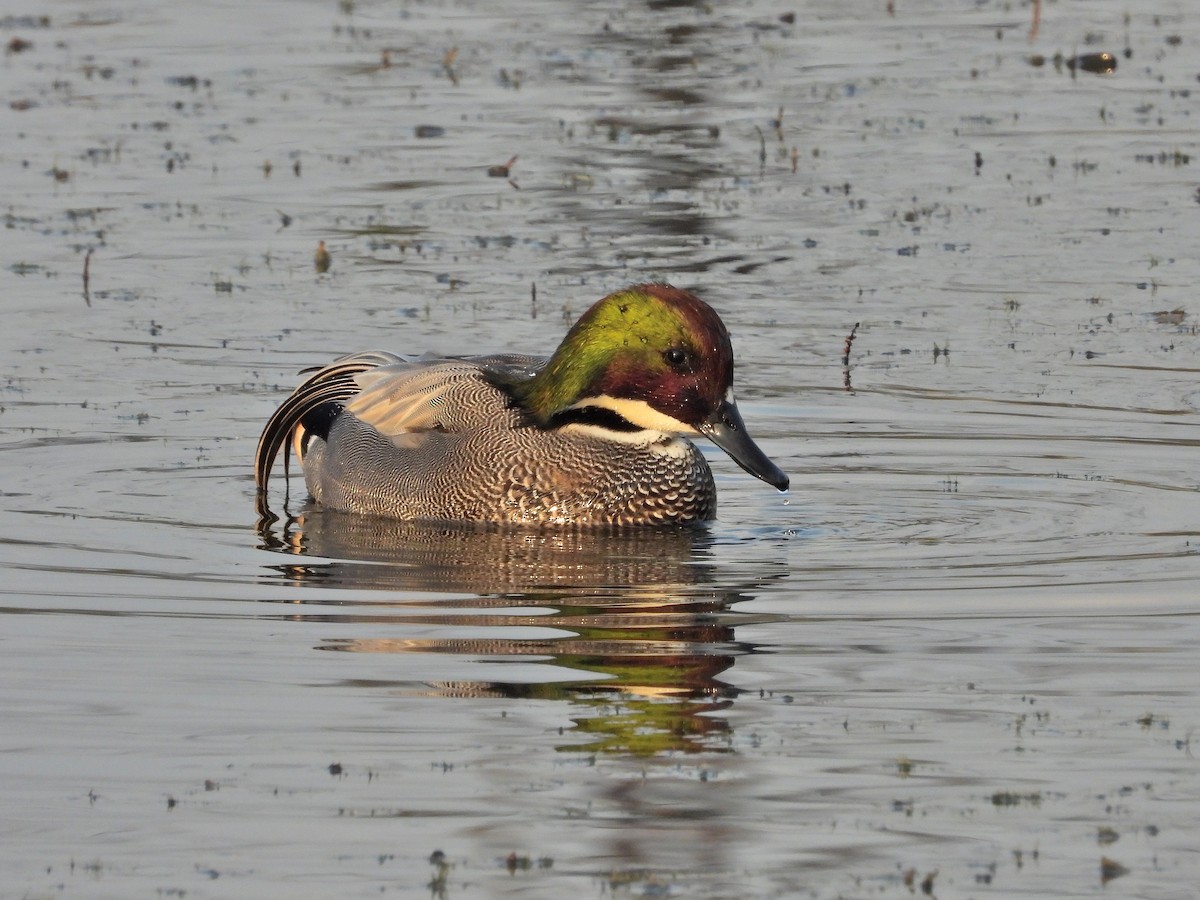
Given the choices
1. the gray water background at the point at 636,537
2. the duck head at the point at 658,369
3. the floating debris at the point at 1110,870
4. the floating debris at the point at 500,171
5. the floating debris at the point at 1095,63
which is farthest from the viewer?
the floating debris at the point at 1095,63

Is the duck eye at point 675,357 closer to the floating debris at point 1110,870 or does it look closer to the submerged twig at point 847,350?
the submerged twig at point 847,350

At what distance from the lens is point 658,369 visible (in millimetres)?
9641

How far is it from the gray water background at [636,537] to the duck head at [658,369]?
0.45 metres

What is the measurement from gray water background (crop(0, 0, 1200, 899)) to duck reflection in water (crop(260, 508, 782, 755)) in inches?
1.1

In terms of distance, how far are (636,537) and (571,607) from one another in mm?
1491

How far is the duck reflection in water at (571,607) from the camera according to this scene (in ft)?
22.7

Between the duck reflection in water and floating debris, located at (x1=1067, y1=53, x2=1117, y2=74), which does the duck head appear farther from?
floating debris, located at (x1=1067, y1=53, x2=1117, y2=74)

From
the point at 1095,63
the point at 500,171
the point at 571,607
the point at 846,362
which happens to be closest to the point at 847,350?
the point at 846,362

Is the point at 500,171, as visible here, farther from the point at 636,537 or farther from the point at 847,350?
the point at 636,537

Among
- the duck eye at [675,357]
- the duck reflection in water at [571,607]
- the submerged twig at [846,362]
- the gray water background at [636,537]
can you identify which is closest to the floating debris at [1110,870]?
the gray water background at [636,537]

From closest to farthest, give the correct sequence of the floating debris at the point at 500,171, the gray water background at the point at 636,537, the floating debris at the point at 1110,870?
the floating debris at the point at 1110,870 < the gray water background at the point at 636,537 < the floating debris at the point at 500,171

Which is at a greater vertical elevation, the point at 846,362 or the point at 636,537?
the point at 846,362

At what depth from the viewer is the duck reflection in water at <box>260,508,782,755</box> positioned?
22.7 ft

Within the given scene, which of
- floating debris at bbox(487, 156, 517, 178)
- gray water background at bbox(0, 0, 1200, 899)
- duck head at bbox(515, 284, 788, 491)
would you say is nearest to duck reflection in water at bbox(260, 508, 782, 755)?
gray water background at bbox(0, 0, 1200, 899)
